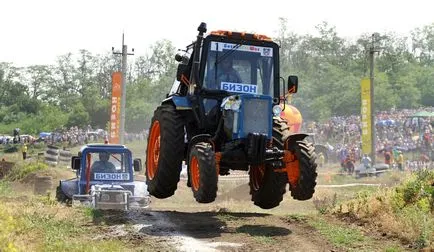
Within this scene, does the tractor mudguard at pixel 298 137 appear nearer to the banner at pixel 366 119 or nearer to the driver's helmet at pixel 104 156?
the driver's helmet at pixel 104 156

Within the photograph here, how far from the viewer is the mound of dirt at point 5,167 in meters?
32.6

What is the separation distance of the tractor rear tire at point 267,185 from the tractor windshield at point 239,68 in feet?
4.38

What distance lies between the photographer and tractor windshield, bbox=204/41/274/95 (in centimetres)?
927

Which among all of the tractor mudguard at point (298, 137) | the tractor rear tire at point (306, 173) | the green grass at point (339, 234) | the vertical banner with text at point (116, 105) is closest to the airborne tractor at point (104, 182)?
the green grass at point (339, 234)

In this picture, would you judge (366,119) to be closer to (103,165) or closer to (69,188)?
(103,165)

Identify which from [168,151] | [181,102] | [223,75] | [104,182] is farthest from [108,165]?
[223,75]

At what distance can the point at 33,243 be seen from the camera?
7.45 meters

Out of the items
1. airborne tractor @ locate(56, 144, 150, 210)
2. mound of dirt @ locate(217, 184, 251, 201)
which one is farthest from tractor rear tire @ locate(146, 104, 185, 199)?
mound of dirt @ locate(217, 184, 251, 201)

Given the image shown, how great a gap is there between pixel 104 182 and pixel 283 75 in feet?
143

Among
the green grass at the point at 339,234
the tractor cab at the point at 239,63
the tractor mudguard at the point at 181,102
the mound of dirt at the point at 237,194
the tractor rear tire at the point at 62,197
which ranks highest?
the tractor cab at the point at 239,63

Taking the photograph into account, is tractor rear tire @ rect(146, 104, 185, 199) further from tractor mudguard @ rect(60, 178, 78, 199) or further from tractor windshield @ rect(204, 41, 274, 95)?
tractor mudguard @ rect(60, 178, 78, 199)

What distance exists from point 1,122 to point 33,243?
61.9 m

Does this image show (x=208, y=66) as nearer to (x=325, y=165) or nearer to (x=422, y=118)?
(x=325, y=165)

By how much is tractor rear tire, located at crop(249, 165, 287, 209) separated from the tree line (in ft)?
140
